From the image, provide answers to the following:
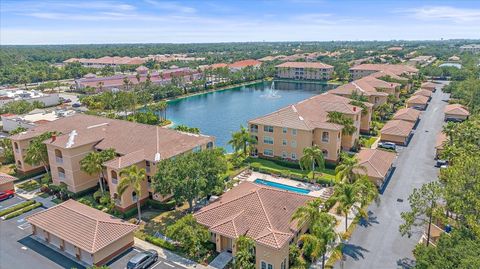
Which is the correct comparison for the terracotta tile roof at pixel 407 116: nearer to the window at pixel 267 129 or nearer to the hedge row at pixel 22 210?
the window at pixel 267 129

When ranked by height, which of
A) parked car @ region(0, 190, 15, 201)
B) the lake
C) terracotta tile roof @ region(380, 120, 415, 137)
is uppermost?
terracotta tile roof @ region(380, 120, 415, 137)

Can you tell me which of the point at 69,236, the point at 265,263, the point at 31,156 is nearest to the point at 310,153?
the point at 265,263

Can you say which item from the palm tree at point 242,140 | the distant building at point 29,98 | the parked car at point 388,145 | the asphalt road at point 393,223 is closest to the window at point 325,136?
the palm tree at point 242,140

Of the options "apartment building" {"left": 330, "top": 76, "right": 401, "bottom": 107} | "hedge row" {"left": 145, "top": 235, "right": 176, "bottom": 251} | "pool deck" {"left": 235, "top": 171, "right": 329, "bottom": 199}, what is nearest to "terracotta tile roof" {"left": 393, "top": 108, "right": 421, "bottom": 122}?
"apartment building" {"left": 330, "top": 76, "right": 401, "bottom": 107}

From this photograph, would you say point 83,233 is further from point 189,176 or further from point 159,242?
point 189,176

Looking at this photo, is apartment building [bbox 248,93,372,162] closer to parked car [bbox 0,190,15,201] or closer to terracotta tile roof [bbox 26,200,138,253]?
terracotta tile roof [bbox 26,200,138,253]
